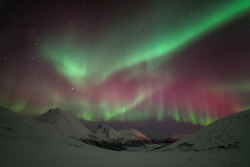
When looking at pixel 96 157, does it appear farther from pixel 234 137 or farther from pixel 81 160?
pixel 234 137

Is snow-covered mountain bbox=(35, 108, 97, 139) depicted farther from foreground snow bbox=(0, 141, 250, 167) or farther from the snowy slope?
foreground snow bbox=(0, 141, 250, 167)

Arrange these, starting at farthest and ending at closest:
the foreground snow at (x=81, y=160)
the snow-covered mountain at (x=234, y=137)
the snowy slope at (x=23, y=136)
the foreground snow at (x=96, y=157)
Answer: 1. the snow-covered mountain at (x=234, y=137)
2. the snowy slope at (x=23, y=136)
3. the foreground snow at (x=96, y=157)
4. the foreground snow at (x=81, y=160)

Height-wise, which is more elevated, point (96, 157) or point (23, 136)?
point (23, 136)

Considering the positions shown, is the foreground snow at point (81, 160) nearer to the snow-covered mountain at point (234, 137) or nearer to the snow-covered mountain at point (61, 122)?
the snow-covered mountain at point (234, 137)

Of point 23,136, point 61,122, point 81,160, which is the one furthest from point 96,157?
point 61,122

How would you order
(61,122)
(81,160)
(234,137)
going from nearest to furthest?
(81,160), (234,137), (61,122)

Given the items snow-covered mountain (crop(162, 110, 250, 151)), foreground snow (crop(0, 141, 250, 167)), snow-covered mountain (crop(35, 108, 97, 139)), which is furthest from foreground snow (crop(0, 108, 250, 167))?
snow-covered mountain (crop(35, 108, 97, 139))

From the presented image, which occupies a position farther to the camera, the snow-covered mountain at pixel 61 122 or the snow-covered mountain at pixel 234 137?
the snow-covered mountain at pixel 61 122

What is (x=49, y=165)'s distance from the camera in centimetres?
995

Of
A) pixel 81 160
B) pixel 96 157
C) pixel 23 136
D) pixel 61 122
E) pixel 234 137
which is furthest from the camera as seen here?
pixel 61 122

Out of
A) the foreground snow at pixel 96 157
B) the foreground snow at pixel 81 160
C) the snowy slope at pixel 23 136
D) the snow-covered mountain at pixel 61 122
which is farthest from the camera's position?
the snow-covered mountain at pixel 61 122

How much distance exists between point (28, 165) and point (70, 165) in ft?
10.3

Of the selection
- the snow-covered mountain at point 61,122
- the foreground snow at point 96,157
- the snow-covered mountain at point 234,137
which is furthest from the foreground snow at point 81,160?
the snow-covered mountain at point 61,122

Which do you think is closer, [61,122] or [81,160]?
[81,160]
